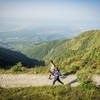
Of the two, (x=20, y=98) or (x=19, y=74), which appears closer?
(x=20, y=98)

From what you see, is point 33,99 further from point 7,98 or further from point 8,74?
point 8,74

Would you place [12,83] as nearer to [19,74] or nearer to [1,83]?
[1,83]

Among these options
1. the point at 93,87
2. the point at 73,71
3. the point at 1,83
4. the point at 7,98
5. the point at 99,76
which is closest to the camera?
the point at 7,98

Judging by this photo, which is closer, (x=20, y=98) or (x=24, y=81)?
(x=20, y=98)

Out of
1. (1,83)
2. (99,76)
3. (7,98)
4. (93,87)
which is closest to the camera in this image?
(7,98)

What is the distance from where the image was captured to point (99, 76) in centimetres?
1452

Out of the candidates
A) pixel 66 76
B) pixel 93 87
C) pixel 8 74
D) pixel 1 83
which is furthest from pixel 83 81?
pixel 8 74

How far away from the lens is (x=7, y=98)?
7.55 meters

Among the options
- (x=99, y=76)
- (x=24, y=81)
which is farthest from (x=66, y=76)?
(x=24, y=81)

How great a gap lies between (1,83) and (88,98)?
Answer: 28.0ft

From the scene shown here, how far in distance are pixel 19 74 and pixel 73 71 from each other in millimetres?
7030

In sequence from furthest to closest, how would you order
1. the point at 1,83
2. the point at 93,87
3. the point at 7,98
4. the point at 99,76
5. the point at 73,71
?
the point at 73,71 < the point at 99,76 < the point at 1,83 < the point at 93,87 < the point at 7,98

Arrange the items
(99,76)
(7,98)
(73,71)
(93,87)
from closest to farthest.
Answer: (7,98), (93,87), (99,76), (73,71)

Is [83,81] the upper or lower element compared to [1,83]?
upper
